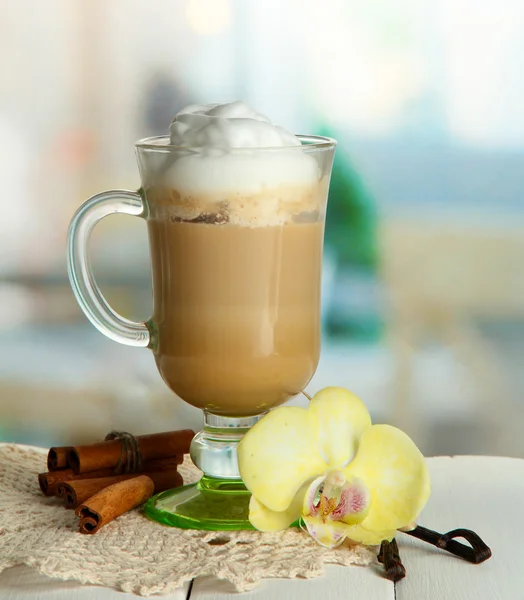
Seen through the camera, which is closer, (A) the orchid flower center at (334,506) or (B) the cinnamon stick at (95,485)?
(A) the orchid flower center at (334,506)

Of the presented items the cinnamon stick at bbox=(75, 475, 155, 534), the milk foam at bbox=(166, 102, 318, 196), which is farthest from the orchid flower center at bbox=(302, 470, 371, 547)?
the milk foam at bbox=(166, 102, 318, 196)

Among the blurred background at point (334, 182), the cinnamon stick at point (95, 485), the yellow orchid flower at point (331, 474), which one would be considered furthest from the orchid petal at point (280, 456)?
the blurred background at point (334, 182)

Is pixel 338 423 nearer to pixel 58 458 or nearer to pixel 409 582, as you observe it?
pixel 409 582

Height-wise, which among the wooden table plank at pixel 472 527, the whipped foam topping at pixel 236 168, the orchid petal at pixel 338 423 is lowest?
the wooden table plank at pixel 472 527

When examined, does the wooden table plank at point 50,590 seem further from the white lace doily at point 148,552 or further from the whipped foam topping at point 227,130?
the whipped foam topping at point 227,130

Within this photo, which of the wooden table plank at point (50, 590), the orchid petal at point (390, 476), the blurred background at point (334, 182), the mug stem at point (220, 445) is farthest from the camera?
the blurred background at point (334, 182)

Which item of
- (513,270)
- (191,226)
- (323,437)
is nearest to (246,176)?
(191,226)

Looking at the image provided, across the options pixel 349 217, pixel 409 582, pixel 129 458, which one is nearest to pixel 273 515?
pixel 409 582

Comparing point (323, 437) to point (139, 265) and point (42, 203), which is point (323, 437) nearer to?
point (139, 265)
